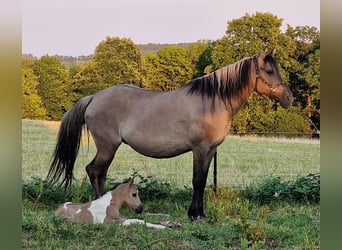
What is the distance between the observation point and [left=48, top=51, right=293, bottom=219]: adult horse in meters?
4.24

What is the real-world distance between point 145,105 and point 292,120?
5.59ft

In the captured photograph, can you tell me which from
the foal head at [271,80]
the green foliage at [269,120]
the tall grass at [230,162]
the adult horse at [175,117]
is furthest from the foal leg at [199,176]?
the tall grass at [230,162]

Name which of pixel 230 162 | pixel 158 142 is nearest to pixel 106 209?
pixel 158 142

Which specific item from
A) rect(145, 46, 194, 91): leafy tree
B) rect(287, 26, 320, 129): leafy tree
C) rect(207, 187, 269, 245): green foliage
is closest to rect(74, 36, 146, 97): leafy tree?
rect(145, 46, 194, 91): leafy tree

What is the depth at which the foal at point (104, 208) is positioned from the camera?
3930 millimetres

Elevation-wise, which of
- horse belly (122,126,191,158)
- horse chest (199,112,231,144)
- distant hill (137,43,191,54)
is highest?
distant hill (137,43,191,54)

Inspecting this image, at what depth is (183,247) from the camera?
127 inches

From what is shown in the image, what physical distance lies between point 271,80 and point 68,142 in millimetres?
2137

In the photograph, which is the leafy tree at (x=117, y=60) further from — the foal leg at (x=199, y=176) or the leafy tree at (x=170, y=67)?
the foal leg at (x=199, y=176)

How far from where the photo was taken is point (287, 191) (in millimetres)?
5035

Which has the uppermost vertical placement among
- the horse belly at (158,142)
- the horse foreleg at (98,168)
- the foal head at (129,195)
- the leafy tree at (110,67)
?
the leafy tree at (110,67)

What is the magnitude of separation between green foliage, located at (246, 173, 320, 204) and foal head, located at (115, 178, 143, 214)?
155 centimetres

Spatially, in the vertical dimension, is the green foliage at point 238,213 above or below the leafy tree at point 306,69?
below

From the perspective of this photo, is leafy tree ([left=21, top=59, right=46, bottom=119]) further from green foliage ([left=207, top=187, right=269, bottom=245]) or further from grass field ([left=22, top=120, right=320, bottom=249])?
green foliage ([left=207, top=187, right=269, bottom=245])
